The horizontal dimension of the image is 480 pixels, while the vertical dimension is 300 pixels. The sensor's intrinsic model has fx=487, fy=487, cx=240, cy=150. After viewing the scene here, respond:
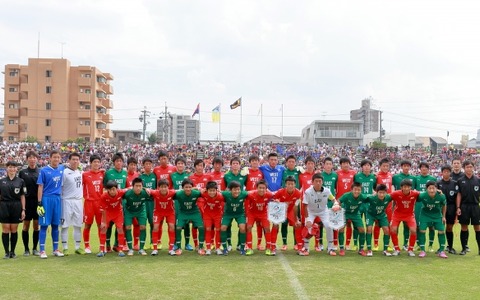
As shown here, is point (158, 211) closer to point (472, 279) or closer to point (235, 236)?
point (235, 236)

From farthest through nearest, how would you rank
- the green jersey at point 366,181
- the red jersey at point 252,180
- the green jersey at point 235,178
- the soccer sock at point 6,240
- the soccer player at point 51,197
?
the red jersey at point 252,180 < the green jersey at point 235,178 < the green jersey at point 366,181 < the soccer player at point 51,197 < the soccer sock at point 6,240

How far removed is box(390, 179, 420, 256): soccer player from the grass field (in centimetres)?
31

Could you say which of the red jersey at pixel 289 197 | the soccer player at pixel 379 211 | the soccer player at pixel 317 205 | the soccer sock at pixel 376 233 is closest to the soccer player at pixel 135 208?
the red jersey at pixel 289 197

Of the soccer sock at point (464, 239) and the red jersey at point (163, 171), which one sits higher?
the red jersey at point (163, 171)

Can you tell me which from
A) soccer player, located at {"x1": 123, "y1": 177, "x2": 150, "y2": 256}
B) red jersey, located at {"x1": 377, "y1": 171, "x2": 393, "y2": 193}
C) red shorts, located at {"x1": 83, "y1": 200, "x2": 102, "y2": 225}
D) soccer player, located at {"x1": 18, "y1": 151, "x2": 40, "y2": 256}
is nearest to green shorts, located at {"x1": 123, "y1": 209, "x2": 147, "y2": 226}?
soccer player, located at {"x1": 123, "y1": 177, "x2": 150, "y2": 256}

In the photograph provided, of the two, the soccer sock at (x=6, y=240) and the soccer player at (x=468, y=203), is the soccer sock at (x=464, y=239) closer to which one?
the soccer player at (x=468, y=203)

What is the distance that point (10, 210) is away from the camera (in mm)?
8289

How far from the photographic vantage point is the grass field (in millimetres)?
5879

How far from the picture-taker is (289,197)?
9.04 m

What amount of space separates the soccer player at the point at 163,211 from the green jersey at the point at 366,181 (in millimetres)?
3596

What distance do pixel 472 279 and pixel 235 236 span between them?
232 inches

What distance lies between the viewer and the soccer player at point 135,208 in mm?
8695

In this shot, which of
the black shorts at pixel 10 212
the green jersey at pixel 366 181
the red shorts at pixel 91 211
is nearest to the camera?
the black shorts at pixel 10 212

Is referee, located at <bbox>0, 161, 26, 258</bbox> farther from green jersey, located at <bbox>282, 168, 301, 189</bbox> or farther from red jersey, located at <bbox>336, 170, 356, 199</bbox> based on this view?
red jersey, located at <bbox>336, 170, 356, 199</bbox>
